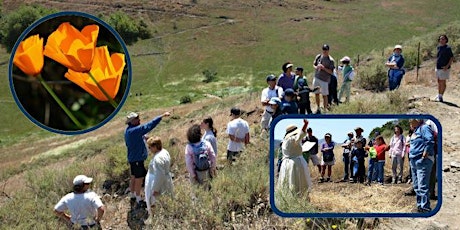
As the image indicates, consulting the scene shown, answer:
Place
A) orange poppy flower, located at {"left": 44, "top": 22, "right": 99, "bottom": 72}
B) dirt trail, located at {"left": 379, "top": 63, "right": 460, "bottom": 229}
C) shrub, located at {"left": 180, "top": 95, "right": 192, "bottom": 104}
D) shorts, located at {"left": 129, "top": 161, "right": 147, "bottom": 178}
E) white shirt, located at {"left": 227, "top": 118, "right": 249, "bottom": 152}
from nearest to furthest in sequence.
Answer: orange poppy flower, located at {"left": 44, "top": 22, "right": 99, "bottom": 72}
dirt trail, located at {"left": 379, "top": 63, "right": 460, "bottom": 229}
shorts, located at {"left": 129, "top": 161, "right": 147, "bottom": 178}
white shirt, located at {"left": 227, "top": 118, "right": 249, "bottom": 152}
shrub, located at {"left": 180, "top": 95, "right": 192, "bottom": 104}

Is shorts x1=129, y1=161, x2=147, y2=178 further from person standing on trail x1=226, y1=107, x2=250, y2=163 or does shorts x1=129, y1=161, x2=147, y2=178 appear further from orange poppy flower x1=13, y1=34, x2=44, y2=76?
orange poppy flower x1=13, y1=34, x2=44, y2=76

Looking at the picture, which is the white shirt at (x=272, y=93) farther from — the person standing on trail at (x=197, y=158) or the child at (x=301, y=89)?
the person standing on trail at (x=197, y=158)

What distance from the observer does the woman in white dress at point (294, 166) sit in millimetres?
1747

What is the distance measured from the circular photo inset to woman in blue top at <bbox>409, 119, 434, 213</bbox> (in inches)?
60.0

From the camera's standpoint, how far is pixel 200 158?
18.9 feet

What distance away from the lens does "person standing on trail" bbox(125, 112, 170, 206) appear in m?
6.18

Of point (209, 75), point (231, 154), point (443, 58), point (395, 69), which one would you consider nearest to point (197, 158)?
point (231, 154)

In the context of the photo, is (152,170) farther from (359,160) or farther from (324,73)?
(324,73)

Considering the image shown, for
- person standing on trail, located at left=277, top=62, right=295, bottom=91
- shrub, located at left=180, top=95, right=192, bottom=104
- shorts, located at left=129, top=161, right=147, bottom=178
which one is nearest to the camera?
shorts, located at left=129, top=161, right=147, bottom=178

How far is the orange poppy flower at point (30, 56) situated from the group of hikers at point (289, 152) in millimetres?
1366

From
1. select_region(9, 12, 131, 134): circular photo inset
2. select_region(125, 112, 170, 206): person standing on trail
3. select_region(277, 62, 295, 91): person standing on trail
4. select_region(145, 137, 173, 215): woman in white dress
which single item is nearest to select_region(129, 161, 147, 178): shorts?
select_region(125, 112, 170, 206): person standing on trail

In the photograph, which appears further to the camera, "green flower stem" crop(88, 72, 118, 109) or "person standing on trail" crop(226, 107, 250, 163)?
"person standing on trail" crop(226, 107, 250, 163)

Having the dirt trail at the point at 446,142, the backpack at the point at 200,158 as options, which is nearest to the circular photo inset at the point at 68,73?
the dirt trail at the point at 446,142

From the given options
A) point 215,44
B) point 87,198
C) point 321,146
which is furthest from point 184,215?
point 215,44
